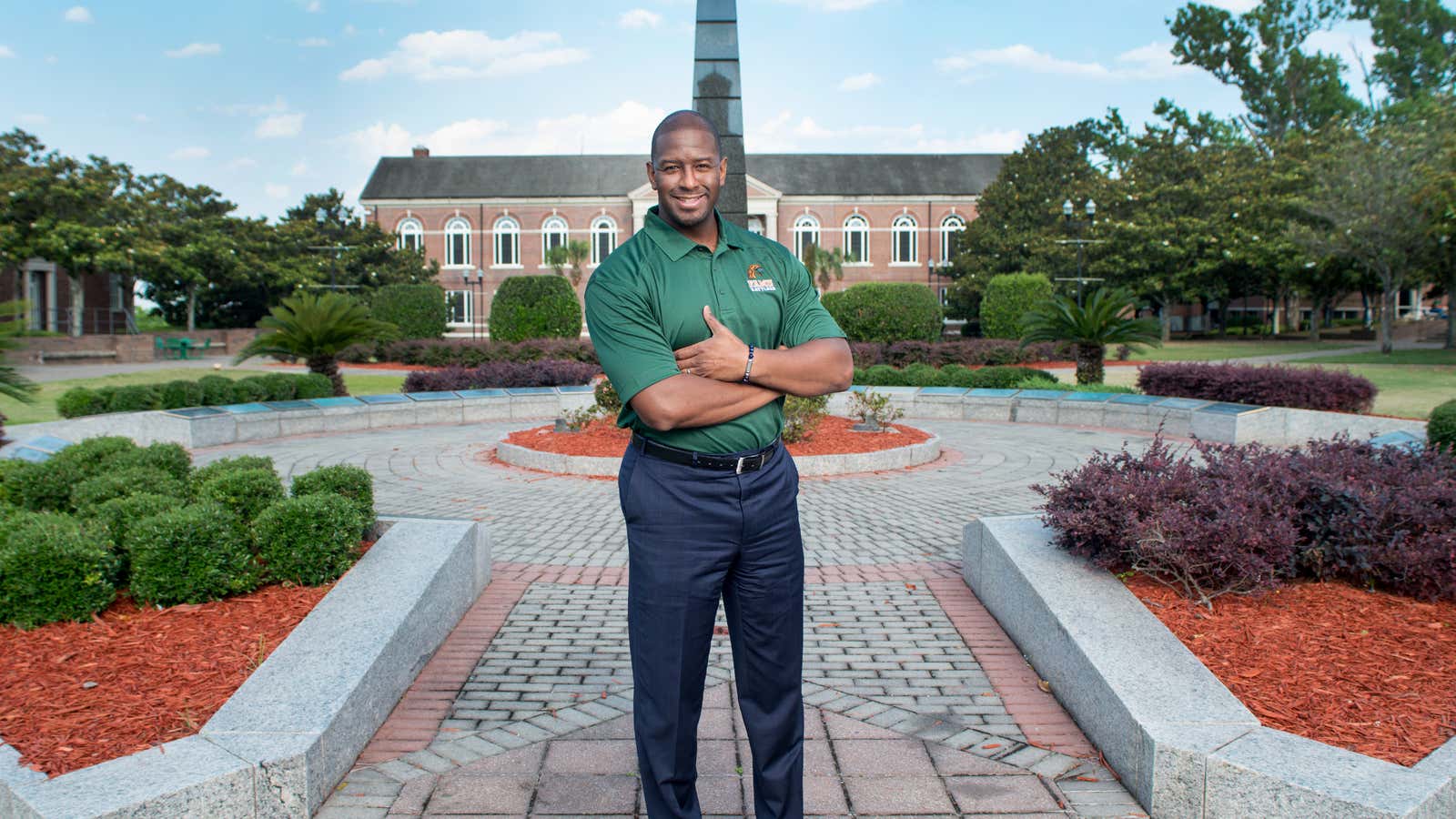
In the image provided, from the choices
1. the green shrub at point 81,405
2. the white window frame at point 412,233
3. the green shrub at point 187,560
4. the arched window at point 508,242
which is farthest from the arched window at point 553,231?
the green shrub at point 187,560

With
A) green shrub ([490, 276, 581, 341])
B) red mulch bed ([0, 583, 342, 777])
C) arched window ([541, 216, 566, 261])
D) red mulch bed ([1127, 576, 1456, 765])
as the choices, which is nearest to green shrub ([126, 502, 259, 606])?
red mulch bed ([0, 583, 342, 777])

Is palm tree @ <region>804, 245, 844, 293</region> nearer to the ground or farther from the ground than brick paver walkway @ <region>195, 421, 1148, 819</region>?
farther from the ground

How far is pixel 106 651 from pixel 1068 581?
160 inches

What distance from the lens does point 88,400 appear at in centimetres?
1306

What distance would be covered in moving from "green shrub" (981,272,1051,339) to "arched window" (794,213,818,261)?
29.1 m

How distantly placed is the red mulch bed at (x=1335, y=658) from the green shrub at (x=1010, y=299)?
93.9 ft

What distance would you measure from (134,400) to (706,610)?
13.2 meters

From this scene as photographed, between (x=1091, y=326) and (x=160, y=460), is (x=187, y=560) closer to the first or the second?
(x=160, y=460)

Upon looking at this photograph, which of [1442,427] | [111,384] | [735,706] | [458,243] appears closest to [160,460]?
[735,706]

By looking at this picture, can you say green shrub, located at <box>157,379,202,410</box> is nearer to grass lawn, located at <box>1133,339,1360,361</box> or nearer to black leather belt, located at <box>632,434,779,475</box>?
black leather belt, located at <box>632,434,779,475</box>

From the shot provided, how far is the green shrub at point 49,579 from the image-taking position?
426 centimetres

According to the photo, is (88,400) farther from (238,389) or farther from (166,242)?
(166,242)

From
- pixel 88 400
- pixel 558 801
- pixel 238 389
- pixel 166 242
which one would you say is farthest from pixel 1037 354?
pixel 166 242

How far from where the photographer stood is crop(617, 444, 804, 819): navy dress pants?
2.69m
